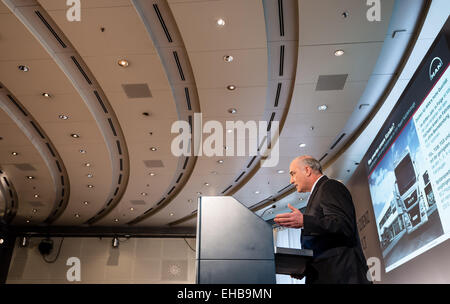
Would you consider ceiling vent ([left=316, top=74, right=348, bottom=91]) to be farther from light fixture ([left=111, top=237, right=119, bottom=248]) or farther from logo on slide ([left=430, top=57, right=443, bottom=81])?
light fixture ([left=111, top=237, right=119, bottom=248])

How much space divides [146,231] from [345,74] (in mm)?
11471

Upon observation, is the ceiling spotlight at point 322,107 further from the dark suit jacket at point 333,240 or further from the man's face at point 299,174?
the dark suit jacket at point 333,240

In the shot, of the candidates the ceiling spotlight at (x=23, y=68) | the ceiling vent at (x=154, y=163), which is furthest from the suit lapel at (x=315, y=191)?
A: the ceiling vent at (x=154, y=163)

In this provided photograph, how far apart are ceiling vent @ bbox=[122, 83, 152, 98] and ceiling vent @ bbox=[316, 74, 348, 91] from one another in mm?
3102

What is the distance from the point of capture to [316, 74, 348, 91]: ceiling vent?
5.88m

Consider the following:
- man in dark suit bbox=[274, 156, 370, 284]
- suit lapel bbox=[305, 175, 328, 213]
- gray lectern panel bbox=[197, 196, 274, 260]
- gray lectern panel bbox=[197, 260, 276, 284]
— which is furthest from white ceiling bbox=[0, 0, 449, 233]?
gray lectern panel bbox=[197, 260, 276, 284]

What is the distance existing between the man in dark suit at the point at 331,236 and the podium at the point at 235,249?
0.11 metres

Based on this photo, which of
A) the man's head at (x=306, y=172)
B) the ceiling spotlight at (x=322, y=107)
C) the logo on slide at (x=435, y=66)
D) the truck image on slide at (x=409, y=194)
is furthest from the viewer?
the ceiling spotlight at (x=322, y=107)

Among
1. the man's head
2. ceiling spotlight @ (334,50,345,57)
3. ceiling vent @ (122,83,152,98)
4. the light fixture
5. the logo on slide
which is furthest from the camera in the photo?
the light fixture

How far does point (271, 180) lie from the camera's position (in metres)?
9.92

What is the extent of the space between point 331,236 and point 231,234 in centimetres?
61

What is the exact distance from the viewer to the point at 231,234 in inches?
70.8

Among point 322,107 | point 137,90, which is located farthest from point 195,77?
point 322,107

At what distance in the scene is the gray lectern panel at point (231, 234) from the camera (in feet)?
5.77
